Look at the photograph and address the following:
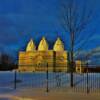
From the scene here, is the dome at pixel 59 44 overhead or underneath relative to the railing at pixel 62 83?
overhead

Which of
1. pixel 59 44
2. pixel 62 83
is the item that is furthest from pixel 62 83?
pixel 59 44

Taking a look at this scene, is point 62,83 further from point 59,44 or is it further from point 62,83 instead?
point 59,44

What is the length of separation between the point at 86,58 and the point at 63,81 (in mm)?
2843

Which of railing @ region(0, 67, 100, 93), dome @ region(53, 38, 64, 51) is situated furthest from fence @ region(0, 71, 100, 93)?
dome @ region(53, 38, 64, 51)

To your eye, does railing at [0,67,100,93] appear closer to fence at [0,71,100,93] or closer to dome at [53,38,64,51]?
fence at [0,71,100,93]

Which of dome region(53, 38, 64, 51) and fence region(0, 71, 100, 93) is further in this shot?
dome region(53, 38, 64, 51)

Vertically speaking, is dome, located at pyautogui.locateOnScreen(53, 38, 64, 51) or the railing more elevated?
dome, located at pyautogui.locateOnScreen(53, 38, 64, 51)

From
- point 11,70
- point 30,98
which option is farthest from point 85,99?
point 11,70

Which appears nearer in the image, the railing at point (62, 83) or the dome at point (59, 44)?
the railing at point (62, 83)

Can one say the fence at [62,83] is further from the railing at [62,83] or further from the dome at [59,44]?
the dome at [59,44]

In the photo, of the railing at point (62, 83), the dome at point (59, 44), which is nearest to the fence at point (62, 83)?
Answer: the railing at point (62, 83)

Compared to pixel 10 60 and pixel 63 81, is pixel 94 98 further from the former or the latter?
pixel 10 60

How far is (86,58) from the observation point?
112 ft

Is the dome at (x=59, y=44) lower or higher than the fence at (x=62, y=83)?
higher
